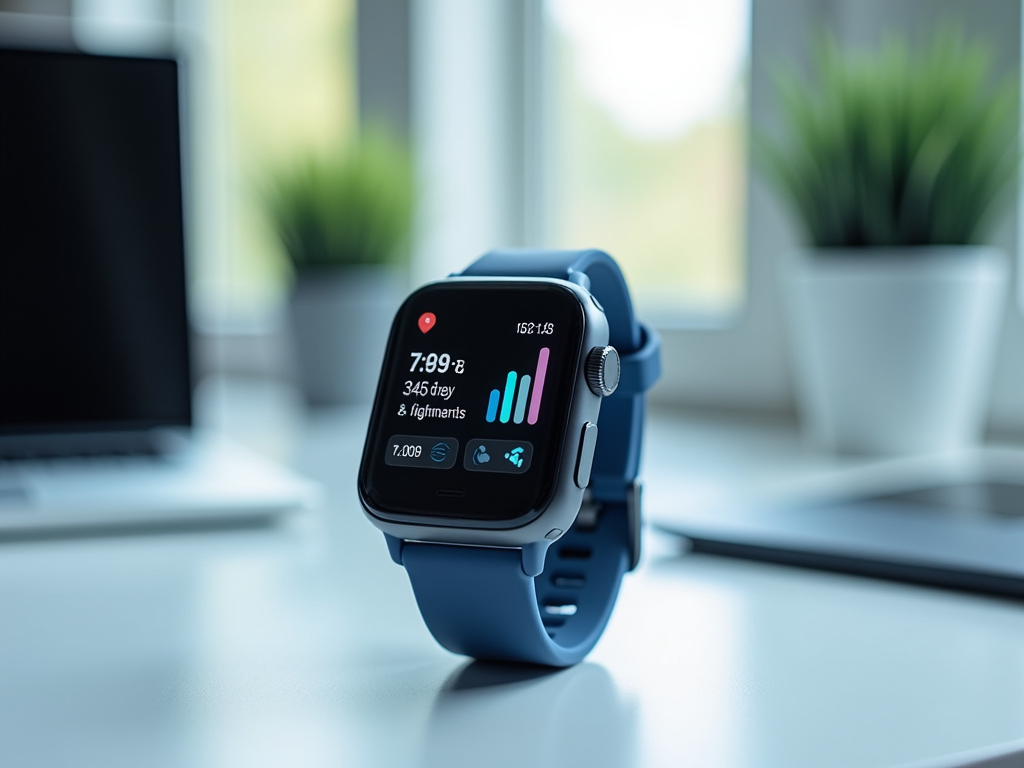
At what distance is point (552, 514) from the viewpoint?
377 mm

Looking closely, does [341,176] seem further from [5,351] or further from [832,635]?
[832,635]

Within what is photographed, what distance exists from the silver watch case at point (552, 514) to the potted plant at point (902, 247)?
578 mm

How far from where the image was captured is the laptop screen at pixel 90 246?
82 centimetres

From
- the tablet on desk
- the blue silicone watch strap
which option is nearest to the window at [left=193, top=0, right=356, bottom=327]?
the tablet on desk

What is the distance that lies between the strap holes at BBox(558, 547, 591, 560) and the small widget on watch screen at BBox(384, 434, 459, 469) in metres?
0.10

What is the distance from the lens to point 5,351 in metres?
0.81

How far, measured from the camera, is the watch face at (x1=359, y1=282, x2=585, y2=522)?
1.27ft

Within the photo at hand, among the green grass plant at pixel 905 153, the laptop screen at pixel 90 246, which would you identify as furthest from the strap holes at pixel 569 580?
the green grass plant at pixel 905 153

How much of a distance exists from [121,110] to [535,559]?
601mm

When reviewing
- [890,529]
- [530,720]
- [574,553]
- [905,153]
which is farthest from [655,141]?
[530,720]

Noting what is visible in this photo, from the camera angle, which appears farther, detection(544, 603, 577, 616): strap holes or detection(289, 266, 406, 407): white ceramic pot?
detection(289, 266, 406, 407): white ceramic pot

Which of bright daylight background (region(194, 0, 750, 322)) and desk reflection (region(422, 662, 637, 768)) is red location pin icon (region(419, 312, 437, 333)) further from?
bright daylight background (region(194, 0, 750, 322))

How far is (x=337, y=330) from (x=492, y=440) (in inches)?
38.4

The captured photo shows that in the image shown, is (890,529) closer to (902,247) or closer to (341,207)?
(902,247)
